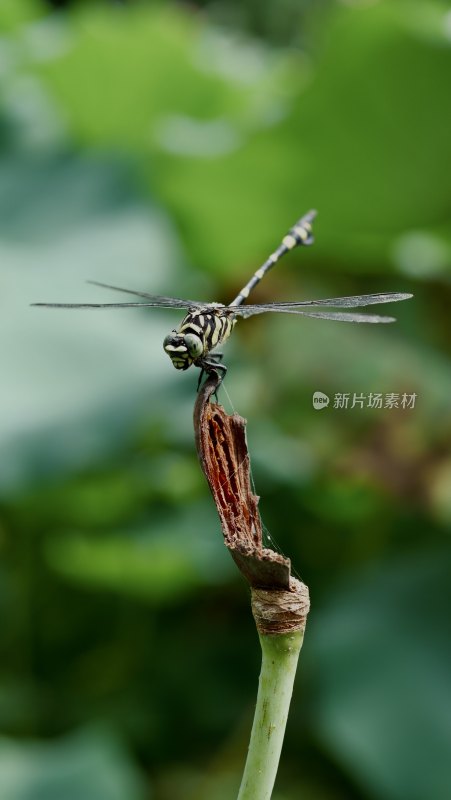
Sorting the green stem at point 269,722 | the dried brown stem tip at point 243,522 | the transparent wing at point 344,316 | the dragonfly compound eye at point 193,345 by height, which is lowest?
the green stem at point 269,722

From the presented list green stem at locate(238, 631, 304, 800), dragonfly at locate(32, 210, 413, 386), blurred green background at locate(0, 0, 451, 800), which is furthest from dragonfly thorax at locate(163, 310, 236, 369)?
blurred green background at locate(0, 0, 451, 800)

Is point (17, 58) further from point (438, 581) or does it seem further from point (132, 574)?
point (438, 581)

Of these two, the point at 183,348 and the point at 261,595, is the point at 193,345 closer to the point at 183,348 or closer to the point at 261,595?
the point at 183,348

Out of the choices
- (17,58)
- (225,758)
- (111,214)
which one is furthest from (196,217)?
(225,758)

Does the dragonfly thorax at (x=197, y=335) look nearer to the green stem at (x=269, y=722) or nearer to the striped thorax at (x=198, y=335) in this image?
the striped thorax at (x=198, y=335)

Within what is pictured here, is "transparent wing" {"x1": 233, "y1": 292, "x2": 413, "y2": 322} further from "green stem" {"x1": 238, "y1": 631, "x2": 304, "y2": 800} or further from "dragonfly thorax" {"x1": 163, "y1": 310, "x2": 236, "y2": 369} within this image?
"green stem" {"x1": 238, "y1": 631, "x2": 304, "y2": 800}

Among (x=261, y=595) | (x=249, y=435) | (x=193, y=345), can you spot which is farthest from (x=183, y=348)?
(x=249, y=435)

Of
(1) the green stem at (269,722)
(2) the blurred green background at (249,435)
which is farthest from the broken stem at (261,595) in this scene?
(2) the blurred green background at (249,435)
